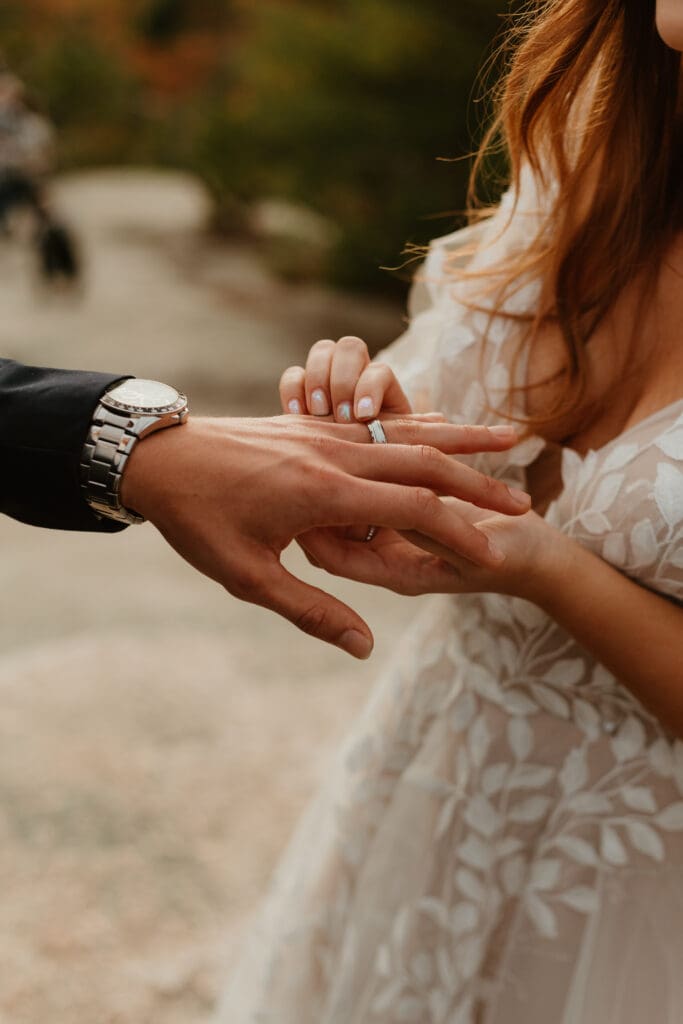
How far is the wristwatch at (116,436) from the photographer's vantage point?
0.96 metres

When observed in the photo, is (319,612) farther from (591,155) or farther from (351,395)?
(591,155)

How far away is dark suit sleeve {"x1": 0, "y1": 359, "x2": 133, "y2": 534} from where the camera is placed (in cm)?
97

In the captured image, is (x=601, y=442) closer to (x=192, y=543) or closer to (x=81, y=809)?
(x=192, y=543)

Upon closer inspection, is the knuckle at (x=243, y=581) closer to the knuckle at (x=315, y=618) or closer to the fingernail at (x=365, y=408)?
the knuckle at (x=315, y=618)

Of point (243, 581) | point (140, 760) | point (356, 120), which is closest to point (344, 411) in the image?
point (243, 581)

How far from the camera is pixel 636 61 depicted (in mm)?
1140

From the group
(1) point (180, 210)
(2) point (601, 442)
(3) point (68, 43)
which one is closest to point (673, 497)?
(2) point (601, 442)

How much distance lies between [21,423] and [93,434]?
77 mm

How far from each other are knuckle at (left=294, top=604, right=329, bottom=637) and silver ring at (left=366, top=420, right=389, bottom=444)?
23 cm

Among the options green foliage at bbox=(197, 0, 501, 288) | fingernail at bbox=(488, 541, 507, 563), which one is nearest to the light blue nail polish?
fingernail at bbox=(488, 541, 507, 563)

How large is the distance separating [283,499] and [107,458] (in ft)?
0.61

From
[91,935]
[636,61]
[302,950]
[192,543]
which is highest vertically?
[636,61]

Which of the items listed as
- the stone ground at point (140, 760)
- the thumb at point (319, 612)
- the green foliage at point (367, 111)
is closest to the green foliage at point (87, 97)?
the green foliage at point (367, 111)

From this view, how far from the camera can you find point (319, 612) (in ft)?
3.01
